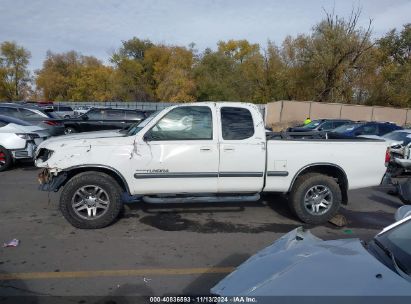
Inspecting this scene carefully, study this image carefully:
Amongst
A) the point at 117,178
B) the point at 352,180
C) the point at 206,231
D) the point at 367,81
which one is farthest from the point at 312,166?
the point at 367,81

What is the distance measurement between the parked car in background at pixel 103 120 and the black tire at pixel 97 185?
31.3ft

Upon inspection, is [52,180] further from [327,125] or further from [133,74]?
[133,74]

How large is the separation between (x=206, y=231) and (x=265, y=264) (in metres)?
2.78

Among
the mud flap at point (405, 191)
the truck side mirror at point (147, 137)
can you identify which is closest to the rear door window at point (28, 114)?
the truck side mirror at point (147, 137)

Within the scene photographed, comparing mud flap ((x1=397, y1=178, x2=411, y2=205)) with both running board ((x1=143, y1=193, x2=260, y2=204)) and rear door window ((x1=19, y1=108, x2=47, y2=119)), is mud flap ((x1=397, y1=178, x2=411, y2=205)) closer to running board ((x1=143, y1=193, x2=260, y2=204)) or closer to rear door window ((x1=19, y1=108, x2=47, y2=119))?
running board ((x1=143, y1=193, x2=260, y2=204))

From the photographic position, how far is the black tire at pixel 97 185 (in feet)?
16.9

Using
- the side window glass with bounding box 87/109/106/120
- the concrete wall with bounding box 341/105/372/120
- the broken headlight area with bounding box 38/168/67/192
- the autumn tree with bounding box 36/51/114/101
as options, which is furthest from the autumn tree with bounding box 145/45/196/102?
the broken headlight area with bounding box 38/168/67/192

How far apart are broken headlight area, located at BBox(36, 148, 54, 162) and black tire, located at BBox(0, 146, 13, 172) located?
4.84 meters

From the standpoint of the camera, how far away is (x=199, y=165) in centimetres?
535

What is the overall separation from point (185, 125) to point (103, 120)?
11568 mm

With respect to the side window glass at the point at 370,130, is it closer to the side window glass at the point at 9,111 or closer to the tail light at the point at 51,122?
the tail light at the point at 51,122

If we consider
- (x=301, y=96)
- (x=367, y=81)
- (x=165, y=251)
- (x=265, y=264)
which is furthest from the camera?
(x=301, y=96)

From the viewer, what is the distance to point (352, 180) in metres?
5.78

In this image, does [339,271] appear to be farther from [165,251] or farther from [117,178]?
[117,178]
